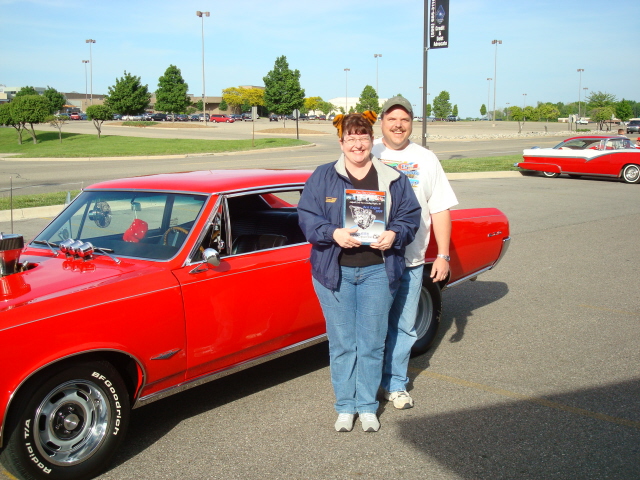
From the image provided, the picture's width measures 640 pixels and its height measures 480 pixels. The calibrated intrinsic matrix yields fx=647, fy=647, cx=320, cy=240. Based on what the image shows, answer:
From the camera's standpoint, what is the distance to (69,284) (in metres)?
3.41

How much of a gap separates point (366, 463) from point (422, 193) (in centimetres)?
167

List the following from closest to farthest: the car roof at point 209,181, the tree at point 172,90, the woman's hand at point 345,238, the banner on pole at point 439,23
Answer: the woman's hand at point 345,238 → the car roof at point 209,181 → the banner on pole at point 439,23 → the tree at point 172,90

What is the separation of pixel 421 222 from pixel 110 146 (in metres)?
37.6

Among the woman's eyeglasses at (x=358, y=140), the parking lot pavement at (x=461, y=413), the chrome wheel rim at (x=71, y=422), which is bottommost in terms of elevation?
the parking lot pavement at (x=461, y=413)

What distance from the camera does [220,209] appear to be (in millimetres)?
4141

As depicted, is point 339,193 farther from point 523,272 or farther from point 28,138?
point 28,138

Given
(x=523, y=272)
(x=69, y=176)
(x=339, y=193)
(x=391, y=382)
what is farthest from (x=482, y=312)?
(x=69, y=176)

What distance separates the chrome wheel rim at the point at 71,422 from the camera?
3.15 meters

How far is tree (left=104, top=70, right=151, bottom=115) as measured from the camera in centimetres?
5688

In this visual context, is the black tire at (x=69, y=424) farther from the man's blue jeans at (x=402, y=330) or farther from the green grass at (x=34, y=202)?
the green grass at (x=34, y=202)

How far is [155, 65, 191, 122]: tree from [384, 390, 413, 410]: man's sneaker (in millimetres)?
65443

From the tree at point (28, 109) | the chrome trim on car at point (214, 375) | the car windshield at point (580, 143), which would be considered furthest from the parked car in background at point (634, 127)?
the chrome trim on car at point (214, 375)

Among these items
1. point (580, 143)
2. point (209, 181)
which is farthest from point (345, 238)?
point (580, 143)

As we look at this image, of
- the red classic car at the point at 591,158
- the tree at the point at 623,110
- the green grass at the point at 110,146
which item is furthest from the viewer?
the tree at the point at 623,110
